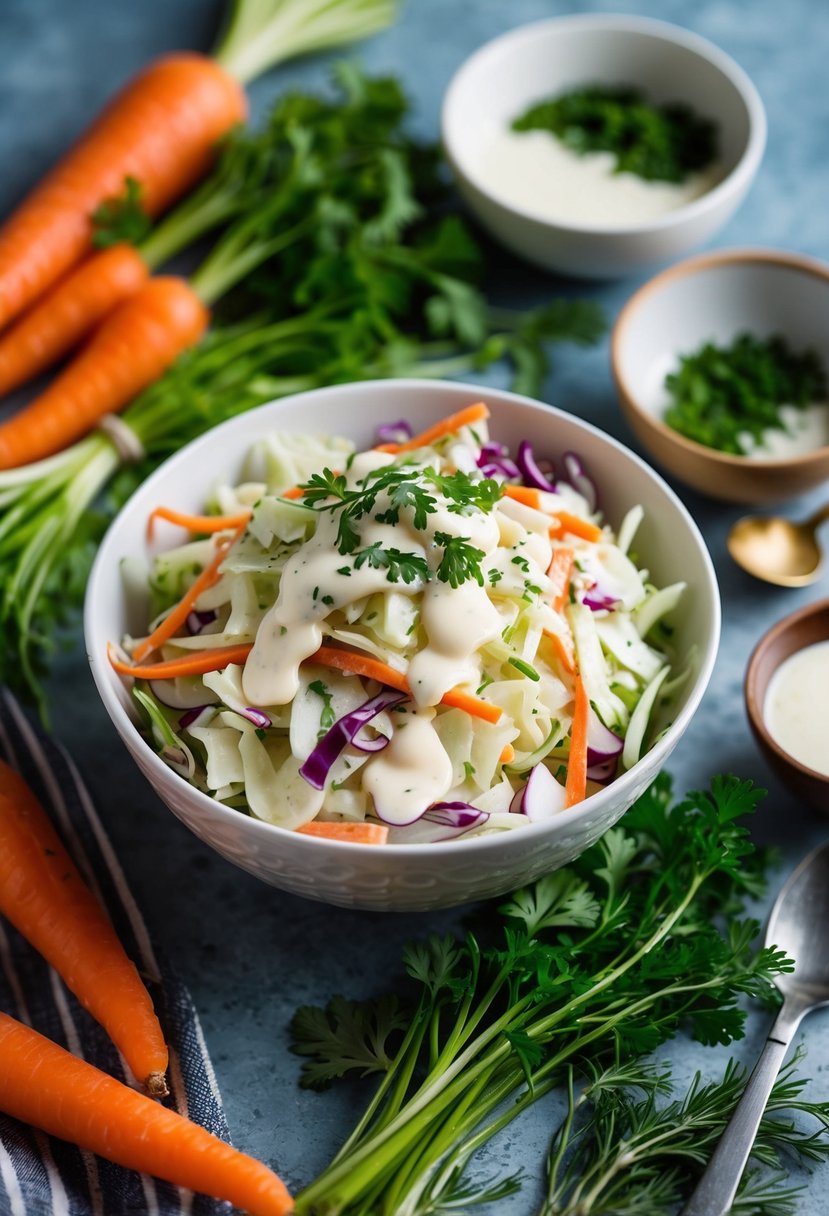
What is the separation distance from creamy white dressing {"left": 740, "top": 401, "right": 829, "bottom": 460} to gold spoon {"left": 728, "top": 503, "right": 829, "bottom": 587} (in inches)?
8.0

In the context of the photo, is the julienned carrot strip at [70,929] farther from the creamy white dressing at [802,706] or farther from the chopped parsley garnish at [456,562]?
the creamy white dressing at [802,706]

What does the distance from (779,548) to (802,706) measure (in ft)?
2.02

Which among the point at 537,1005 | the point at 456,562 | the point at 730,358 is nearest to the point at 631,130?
the point at 730,358

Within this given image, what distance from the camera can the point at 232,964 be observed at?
267cm

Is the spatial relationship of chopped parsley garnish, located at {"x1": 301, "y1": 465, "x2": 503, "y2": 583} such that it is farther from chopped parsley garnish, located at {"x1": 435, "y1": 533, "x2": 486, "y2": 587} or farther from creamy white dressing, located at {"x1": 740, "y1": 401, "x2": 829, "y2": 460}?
creamy white dressing, located at {"x1": 740, "y1": 401, "x2": 829, "y2": 460}

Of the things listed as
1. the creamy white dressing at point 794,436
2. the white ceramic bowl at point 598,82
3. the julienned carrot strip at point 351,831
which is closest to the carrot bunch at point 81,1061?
the julienned carrot strip at point 351,831

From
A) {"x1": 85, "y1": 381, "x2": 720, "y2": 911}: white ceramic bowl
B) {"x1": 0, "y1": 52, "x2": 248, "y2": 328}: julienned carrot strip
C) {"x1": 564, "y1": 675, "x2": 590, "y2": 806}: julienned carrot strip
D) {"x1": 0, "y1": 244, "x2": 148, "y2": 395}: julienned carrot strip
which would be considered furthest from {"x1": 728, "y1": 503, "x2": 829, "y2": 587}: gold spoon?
{"x1": 0, "y1": 52, "x2": 248, "y2": 328}: julienned carrot strip

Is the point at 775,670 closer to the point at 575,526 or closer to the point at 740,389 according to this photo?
the point at 575,526

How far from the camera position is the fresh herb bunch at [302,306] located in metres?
3.42

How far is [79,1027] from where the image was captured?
102 inches

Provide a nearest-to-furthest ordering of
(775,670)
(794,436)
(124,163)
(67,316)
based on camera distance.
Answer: (775,670) < (794,436) < (67,316) < (124,163)

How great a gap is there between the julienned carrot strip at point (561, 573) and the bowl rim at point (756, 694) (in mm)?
595

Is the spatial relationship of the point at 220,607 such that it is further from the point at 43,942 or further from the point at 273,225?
the point at 273,225

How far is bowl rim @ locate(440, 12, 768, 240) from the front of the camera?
3.71m
